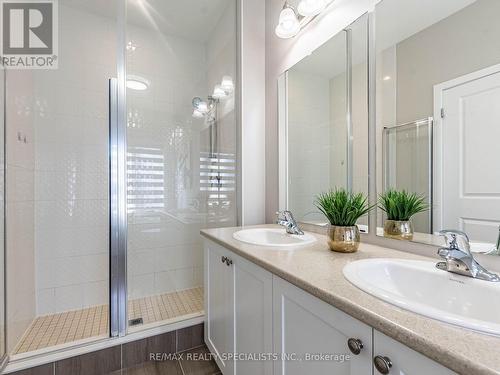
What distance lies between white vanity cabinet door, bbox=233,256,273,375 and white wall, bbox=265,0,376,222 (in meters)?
0.86

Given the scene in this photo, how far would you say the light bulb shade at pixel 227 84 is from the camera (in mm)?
2104

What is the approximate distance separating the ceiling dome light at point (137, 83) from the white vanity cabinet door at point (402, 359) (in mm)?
1993

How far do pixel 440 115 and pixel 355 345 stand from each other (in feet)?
2.82

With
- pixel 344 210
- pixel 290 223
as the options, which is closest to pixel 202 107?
pixel 290 223

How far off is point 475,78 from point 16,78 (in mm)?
2569

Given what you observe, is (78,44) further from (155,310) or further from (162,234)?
(155,310)

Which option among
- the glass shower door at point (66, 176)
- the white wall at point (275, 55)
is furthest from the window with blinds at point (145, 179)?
the white wall at point (275, 55)

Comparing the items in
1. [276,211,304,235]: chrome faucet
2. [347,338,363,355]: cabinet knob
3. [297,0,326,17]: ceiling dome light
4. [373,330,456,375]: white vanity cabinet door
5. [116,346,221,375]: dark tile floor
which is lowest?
[116,346,221,375]: dark tile floor

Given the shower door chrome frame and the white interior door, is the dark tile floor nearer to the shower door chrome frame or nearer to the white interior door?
the shower door chrome frame

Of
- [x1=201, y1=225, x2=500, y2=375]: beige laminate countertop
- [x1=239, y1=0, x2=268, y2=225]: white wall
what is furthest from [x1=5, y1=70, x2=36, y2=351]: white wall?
[x1=201, y1=225, x2=500, y2=375]: beige laminate countertop

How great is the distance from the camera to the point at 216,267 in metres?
1.42

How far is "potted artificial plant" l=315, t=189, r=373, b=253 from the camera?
103cm

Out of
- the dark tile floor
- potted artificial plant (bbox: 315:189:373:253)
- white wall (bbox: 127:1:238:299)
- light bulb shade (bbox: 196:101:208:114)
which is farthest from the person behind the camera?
light bulb shade (bbox: 196:101:208:114)

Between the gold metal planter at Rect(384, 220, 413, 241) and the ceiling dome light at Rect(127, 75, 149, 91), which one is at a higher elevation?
the ceiling dome light at Rect(127, 75, 149, 91)
